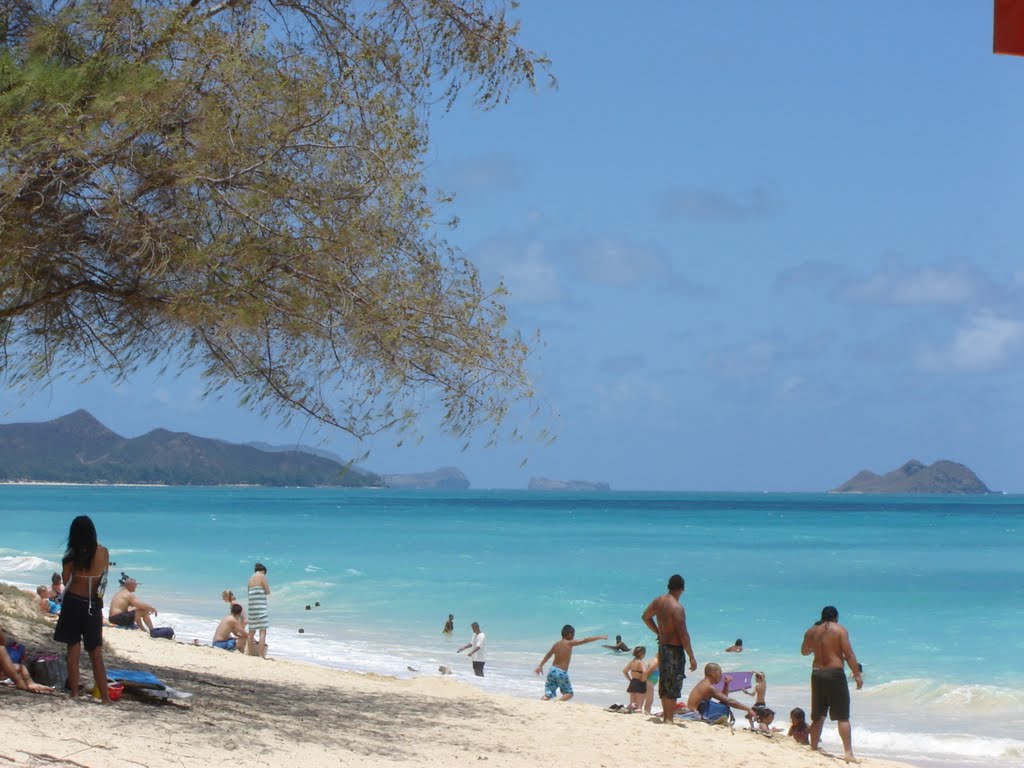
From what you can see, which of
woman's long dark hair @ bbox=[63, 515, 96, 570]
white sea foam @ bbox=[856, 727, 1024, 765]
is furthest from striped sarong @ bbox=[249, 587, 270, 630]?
woman's long dark hair @ bbox=[63, 515, 96, 570]

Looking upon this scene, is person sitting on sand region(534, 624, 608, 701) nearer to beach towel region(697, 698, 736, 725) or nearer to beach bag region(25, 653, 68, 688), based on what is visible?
beach towel region(697, 698, 736, 725)

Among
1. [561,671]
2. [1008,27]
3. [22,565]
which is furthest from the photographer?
[22,565]

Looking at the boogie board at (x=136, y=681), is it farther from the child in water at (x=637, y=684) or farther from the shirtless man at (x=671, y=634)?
the child in water at (x=637, y=684)

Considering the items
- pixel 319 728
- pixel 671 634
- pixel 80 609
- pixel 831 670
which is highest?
pixel 80 609

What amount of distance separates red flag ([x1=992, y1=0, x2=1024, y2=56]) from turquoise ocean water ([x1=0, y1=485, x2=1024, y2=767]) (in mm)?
12987

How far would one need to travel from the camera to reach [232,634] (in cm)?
1759

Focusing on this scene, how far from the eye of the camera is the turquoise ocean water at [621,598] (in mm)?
19141

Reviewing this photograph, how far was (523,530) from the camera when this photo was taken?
82.1 meters

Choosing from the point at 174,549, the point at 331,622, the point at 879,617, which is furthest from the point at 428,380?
the point at 174,549

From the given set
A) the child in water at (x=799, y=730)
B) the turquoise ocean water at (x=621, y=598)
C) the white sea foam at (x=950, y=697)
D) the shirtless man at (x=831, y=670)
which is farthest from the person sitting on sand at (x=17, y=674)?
the white sea foam at (x=950, y=697)

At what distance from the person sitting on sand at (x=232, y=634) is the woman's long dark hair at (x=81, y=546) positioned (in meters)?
9.91

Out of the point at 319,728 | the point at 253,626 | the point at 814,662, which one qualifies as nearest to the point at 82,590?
the point at 319,728

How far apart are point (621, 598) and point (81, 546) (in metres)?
31.3

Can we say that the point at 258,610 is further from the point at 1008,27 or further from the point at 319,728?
the point at 1008,27
